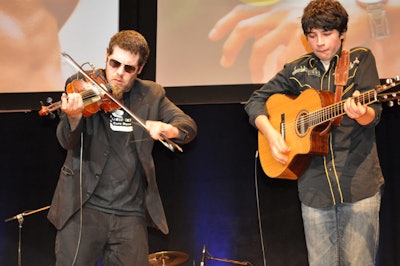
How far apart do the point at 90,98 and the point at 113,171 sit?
1.36 ft

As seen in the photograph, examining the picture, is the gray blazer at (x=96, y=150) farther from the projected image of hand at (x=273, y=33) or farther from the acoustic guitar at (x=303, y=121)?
the projected image of hand at (x=273, y=33)

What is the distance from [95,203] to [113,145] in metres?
0.33

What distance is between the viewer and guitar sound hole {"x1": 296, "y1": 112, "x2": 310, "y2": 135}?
281cm

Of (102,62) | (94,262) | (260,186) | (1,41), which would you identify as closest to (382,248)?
(260,186)

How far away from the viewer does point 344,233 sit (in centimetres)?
260

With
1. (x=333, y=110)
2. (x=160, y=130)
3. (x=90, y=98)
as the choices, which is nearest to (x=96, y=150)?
(x=90, y=98)

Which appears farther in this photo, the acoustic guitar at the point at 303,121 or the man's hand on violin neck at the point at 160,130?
the man's hand on violin neck at the point at 160,130

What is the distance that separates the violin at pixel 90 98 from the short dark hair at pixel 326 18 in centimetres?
111

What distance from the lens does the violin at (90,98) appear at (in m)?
2.80

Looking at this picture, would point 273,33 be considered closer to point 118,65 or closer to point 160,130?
point 118,65

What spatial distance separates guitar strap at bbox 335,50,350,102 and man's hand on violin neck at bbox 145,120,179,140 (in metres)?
0.86

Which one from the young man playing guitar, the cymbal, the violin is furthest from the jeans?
the cymbal

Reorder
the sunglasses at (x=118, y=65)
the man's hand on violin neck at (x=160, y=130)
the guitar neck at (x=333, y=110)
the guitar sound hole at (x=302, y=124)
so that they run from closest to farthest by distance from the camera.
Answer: the guitar neck at (x=333, y=110)
the man's hand on violin neck at (x=160, y=130)
the guitar sound hole at (x=302, y=124)
the sunglasses at (x=118, y=65)

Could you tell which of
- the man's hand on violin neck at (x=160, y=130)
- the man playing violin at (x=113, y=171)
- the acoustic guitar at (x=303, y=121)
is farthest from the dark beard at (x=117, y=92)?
the acoustic guitar at (x=303, y=121)
